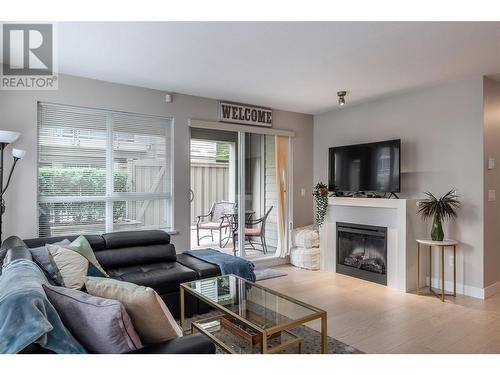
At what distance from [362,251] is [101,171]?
359 centimetres

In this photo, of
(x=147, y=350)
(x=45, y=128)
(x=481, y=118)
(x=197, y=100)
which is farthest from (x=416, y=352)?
(x=45, y=128)

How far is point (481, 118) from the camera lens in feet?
12.2

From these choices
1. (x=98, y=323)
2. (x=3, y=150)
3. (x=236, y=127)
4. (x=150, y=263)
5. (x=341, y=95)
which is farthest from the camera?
(x=236, y=127)

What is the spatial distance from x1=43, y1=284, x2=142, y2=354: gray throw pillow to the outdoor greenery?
8.59 ft

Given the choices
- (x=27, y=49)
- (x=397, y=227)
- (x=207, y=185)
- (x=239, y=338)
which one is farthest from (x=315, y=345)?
(x=27, y=49)

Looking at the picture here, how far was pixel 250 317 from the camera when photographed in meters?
2.29

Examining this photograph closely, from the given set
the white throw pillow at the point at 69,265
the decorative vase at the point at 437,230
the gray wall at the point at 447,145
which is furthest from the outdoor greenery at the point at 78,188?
the decorative vase at the point at 437,230

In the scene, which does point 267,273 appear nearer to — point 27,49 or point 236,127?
point 236,127
